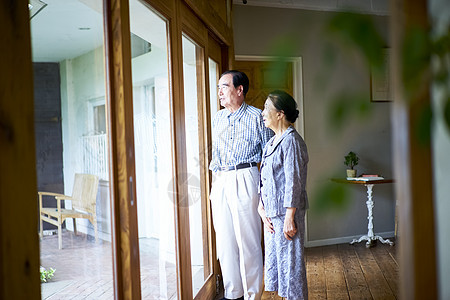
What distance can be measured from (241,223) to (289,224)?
1.69 feet

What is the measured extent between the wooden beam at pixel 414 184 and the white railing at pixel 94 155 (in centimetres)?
118

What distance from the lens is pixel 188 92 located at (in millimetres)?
3098

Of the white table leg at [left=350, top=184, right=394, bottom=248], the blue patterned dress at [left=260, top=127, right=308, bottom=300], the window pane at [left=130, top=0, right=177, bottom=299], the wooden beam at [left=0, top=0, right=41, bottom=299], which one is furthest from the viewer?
the white table leg at [left=350, top=184, right=394, bottom=248]

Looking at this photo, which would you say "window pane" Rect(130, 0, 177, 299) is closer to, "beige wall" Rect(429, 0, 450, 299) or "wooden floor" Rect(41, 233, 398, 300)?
"wooden floor" Rect(41, 233, 398, 300)

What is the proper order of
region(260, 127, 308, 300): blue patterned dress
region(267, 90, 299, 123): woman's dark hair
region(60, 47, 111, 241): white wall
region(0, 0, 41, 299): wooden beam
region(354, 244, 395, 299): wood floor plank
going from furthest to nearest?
region(354, 244, 395, 299): wood floor plank
region(267, 90, 299, 123): woman's dark hair
region(260, 127, 308, 300): blue patterned dress
region(60, 47, 111, 241): white wall
region(0, 0, 41, 299): wooden beam

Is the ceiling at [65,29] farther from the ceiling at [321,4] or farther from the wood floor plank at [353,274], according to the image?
the ceiling at [321,4]

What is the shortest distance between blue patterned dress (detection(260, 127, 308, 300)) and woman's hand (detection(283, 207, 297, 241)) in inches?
1.1

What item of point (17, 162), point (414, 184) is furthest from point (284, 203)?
point (414, 184)

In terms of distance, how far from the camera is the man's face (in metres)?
3.14

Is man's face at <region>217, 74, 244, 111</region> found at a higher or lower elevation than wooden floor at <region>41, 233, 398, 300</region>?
higher

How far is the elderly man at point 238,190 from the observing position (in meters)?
2.99

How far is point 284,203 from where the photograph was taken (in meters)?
2.56

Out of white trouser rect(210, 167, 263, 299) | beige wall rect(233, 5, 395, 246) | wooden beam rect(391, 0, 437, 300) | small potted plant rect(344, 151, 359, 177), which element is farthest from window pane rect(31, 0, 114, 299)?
small potted plant rect(344, 151, 359, 177)

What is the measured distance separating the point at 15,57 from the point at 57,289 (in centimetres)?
83
